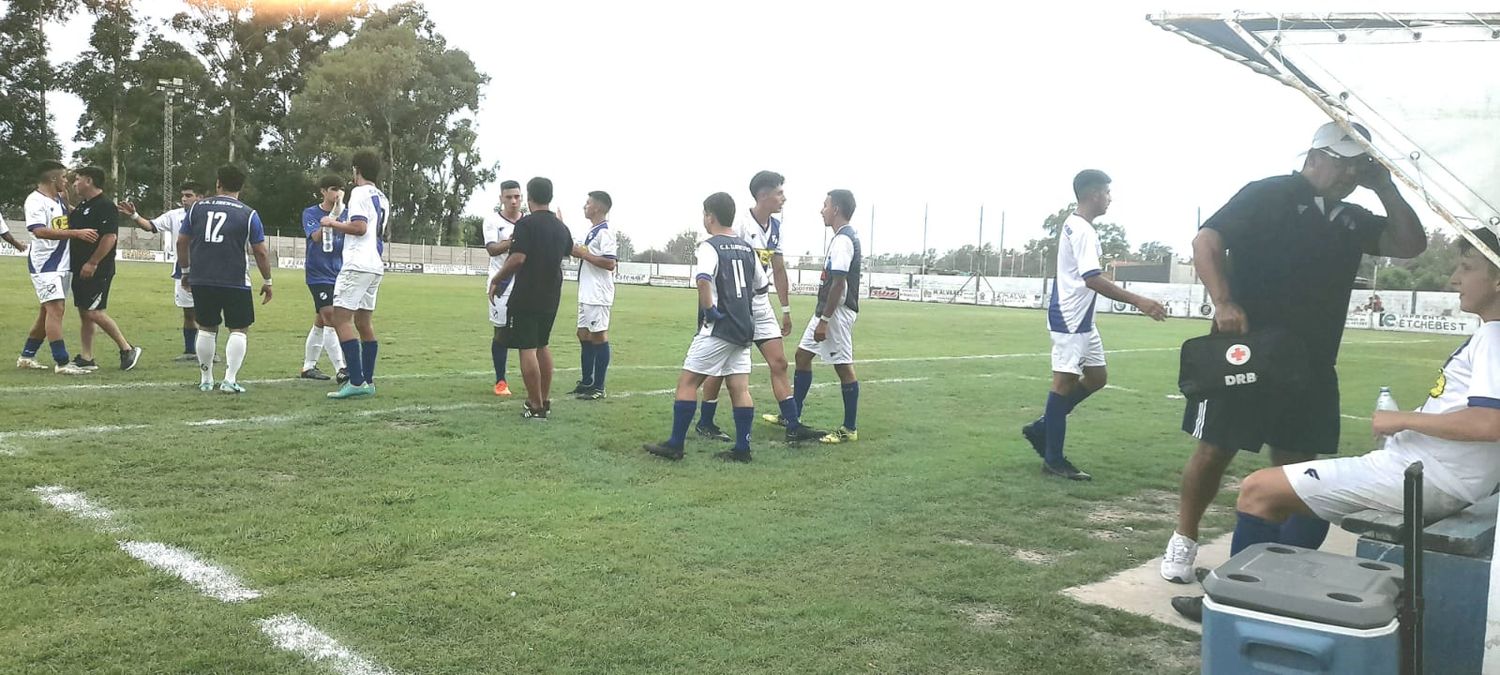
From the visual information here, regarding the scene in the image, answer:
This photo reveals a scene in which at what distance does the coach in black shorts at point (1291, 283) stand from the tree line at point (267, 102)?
56.3m

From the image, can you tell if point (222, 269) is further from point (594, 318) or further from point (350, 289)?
point (594, 318)

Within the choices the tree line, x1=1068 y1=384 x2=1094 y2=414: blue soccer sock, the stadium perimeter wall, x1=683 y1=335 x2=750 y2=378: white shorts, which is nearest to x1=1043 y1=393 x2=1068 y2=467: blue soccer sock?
x1=1068 y1=384 x2=1094 y2=414: blue soccer sock

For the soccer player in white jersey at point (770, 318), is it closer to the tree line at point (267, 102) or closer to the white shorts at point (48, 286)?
the white shorts at point (48, 286)

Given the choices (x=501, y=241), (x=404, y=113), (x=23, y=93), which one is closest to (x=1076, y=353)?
(x=501, y=241)

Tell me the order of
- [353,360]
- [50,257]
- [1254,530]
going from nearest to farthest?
[1254,530]
[353,360]
[50,257]

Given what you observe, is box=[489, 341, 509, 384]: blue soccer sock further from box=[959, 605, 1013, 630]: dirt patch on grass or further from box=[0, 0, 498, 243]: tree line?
box=[0, 0, 498, 243]: tree line

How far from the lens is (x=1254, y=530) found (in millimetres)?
3260

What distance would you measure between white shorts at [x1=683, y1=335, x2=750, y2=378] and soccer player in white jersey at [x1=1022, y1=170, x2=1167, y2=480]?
210cm

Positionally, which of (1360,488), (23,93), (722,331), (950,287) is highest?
(23,93)

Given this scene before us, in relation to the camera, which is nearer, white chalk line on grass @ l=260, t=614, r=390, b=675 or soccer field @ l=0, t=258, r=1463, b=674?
white chalk line on grass @ l=260, t=614, r=390, b=675

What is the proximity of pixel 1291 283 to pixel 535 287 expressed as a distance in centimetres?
520

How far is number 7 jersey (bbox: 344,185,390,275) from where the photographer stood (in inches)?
319

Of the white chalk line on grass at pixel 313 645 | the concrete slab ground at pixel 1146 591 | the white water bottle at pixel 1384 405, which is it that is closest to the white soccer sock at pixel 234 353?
the white chalk line on grass at pixel 313 645

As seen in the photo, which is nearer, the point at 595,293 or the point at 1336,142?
the point at 1336,142
